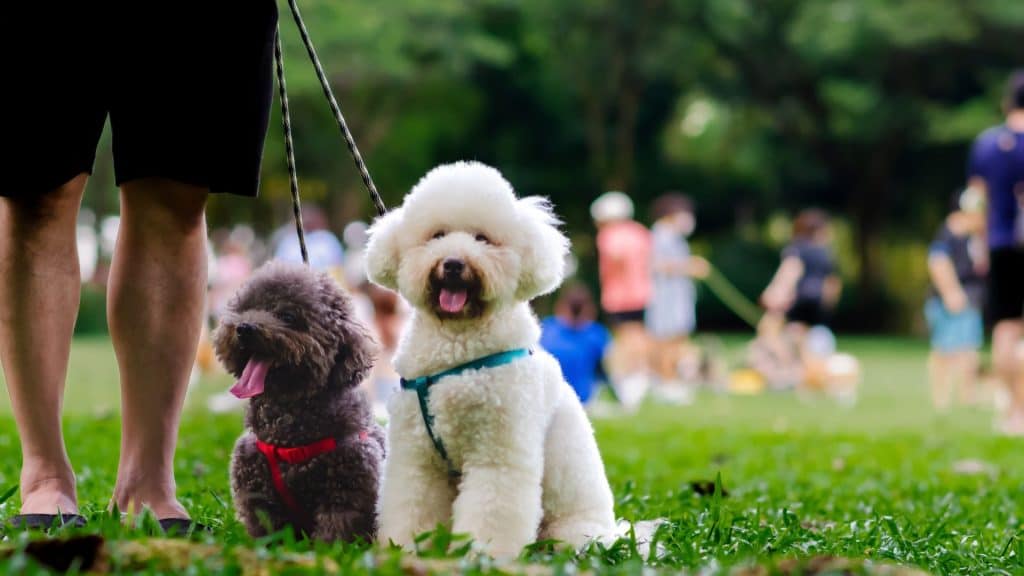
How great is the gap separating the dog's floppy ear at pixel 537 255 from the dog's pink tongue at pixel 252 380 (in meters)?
0.65

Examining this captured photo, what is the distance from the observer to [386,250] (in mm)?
3086

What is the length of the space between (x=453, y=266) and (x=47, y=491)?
1.29 meters

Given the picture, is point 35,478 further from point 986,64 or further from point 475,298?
point 986,64

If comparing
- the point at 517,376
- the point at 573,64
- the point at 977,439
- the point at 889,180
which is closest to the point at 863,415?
the point at 977,439

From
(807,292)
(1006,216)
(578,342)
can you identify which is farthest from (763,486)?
(807,292)

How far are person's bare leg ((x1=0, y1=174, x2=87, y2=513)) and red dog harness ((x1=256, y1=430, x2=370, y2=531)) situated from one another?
0.64m

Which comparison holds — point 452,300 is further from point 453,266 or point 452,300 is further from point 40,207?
point 40,207

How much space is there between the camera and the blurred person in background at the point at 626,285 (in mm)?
12898

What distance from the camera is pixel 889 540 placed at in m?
3.68

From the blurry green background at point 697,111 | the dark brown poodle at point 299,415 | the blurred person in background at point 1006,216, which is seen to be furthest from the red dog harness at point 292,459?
the blurry green background at point 697,111

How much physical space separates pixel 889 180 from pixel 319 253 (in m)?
25.2

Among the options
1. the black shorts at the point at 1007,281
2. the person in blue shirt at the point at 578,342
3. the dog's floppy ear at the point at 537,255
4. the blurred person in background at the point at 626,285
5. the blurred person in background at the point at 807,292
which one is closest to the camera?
the dog's floppy ear at the point at 537,255

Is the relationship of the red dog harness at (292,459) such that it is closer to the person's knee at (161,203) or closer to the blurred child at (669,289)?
the person's knee at (161,203)

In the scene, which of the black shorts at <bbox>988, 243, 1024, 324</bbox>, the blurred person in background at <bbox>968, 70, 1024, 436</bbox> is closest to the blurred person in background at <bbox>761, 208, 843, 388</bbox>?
the blurred person in background at <bbox>968, 70, 1024, 436</bbox>
